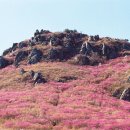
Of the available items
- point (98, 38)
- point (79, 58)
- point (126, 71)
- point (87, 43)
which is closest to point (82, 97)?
point (126, 71)

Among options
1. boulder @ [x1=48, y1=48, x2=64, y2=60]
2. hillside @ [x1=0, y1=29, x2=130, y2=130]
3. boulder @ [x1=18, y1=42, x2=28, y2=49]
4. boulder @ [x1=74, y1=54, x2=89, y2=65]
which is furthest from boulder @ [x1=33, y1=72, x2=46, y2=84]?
boulder @ [x1=18, y1=42, x2=28, y2=49]

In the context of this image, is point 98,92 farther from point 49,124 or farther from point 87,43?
point 87,43

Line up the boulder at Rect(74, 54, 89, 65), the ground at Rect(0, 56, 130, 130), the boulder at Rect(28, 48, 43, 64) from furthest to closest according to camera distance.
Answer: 1. the boulder at Rect(28, 48, 43, 64)
2. the boulder at Rect(74, 54, 89, 65)
3. the ground at Rect(0, 56, 130, 130)

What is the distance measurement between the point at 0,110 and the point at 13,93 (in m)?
15.5

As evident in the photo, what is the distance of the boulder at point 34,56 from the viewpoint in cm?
10224

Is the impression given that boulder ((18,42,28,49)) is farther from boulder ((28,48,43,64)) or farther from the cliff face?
boulder ((28,48,43,64))

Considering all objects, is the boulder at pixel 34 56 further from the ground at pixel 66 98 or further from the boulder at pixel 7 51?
the boulder at pixel 7 51

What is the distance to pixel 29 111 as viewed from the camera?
189 feet

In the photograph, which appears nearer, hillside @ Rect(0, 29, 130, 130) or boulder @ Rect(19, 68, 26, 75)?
hillside @ Rect(0, 29, 130, 130)

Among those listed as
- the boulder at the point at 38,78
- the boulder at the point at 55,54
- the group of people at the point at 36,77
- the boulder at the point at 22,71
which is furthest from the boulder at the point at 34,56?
the boulder at the point at 38,78

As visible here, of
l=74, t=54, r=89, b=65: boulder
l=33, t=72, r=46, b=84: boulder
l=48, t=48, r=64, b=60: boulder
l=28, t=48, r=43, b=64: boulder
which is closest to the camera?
l=33, t=72, r=46, b=84: boulder

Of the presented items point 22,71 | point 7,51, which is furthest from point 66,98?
point 7,51

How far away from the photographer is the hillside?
52.1 meters

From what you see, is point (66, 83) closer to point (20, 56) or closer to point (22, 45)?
point (20, 56)
